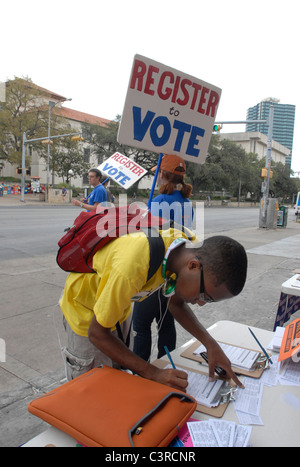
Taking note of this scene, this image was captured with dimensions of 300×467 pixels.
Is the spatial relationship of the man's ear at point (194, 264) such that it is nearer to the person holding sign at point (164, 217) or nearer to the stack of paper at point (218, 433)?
the stack of paper at point (218, 433)

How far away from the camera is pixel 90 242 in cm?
131

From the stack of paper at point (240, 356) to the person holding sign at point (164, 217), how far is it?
50 centimetres

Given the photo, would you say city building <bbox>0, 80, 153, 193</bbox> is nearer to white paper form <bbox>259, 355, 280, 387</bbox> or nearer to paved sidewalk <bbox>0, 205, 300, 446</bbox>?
paved sidewalk <bbox>0, 205, 300, 446</bbox>

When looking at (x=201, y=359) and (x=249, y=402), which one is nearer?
(x=249, y=402)

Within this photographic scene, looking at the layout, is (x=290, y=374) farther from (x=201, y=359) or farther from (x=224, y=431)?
(x=224, y=431)

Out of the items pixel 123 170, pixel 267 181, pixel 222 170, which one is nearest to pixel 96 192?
pixel 123 170

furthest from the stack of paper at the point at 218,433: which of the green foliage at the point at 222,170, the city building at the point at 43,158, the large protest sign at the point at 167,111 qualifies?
the green foliage at the point at 222,170

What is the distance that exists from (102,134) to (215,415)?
3742 cm

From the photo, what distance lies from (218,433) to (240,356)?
0.65 m

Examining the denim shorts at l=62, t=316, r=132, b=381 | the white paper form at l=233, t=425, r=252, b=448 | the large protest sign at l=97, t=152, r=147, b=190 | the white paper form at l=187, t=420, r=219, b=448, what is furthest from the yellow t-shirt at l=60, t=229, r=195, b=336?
the large protest sign at l=97, t=152, r=147, b=190

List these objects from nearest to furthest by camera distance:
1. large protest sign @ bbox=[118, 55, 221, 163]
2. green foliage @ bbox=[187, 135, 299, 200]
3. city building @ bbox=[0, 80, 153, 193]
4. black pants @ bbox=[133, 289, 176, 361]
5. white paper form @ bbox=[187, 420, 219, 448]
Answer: white paper form @ bbox=[187, 420, 219, 448] < black pants @ bbox=[133, 289, 176, 361] < large protest sign @ bbox=[118, 55, 221, 163] < city building @ bbox=[0, 80, 153, 193] < green foliage @ bbox=[187, 135, 299, 200]

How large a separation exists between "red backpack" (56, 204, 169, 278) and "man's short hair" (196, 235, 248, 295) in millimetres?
186

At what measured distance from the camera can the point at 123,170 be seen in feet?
13.6

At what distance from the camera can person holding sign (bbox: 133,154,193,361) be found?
2.31 metres
